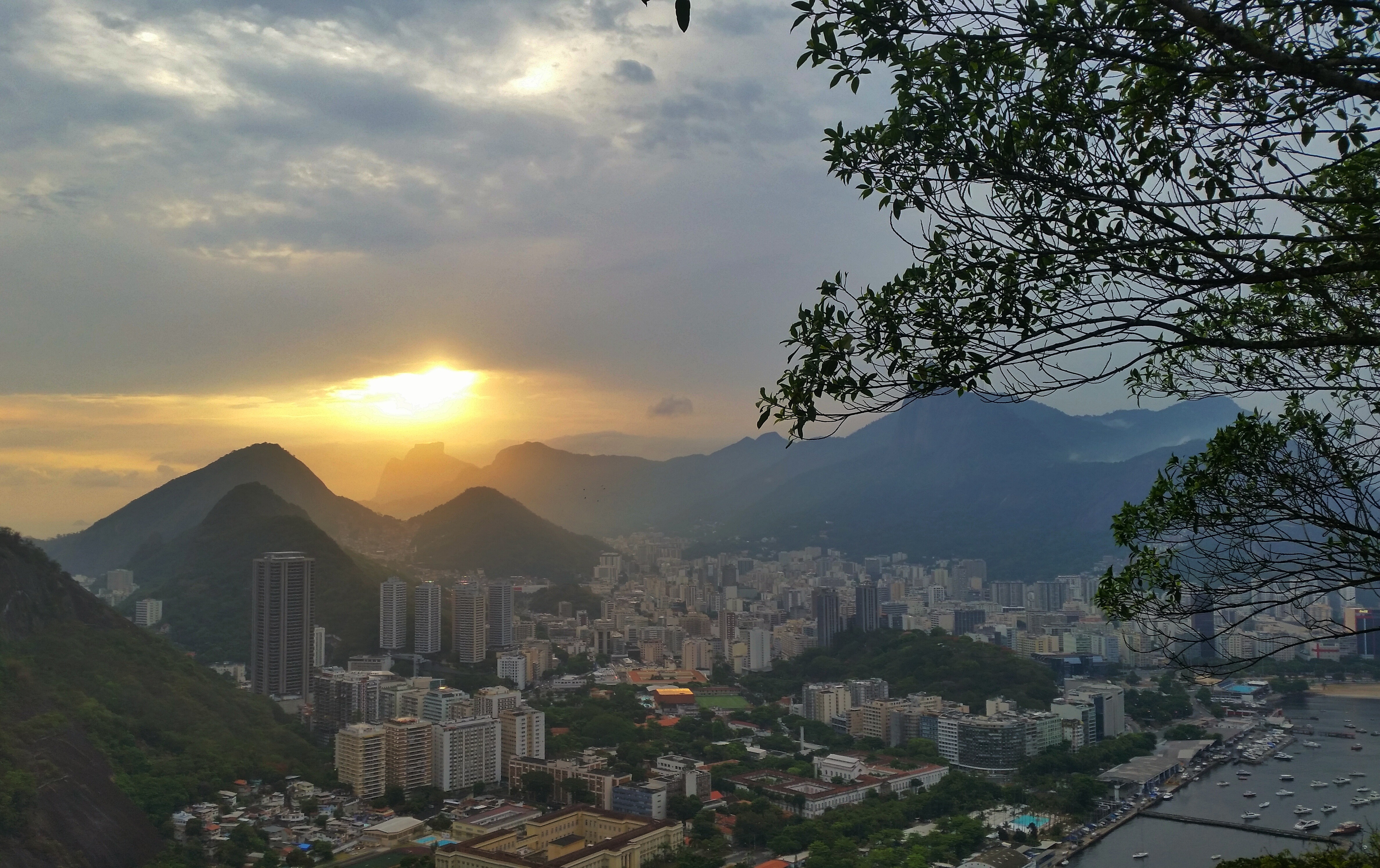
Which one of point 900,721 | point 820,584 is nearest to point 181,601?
point 900,721

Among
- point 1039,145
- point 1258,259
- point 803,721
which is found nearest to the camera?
point 1258,259

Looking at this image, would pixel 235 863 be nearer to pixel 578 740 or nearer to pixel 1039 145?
pixel 578 740

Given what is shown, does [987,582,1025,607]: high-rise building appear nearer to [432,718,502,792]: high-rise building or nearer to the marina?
the marina

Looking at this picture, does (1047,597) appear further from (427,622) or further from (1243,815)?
(1243,815)

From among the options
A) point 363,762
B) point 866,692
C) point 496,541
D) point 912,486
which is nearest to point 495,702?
point 363,762

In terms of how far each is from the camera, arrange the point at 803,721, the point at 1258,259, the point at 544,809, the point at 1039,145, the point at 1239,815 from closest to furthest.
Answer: the point at 1258,259 < the point at 1039,145 < the point at 1239,815 < the point at 544,809 < the point at 803,721
